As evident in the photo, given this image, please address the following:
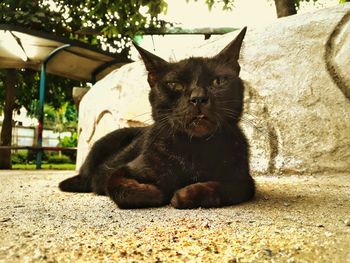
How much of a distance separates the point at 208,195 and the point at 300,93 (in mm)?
1866

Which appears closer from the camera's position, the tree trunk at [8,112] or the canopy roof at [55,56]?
the canopy roof at [55,56]

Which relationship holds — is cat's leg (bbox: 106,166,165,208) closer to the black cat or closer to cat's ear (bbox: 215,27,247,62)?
the black cat

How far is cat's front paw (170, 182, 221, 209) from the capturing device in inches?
68.1

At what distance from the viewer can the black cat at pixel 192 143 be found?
1762 mm

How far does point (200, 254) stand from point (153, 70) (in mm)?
1252

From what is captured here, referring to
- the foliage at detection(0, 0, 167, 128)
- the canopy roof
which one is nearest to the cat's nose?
the foliage at detection(0, 0, 167, 128)

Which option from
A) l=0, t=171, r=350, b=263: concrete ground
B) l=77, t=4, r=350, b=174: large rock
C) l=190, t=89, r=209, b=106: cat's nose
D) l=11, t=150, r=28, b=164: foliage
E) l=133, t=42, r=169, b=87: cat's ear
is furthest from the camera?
l=11, t=150, r=28, b=164: foliage

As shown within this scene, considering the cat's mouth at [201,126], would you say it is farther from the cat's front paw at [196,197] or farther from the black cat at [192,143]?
the cat's front paw at [196,197]

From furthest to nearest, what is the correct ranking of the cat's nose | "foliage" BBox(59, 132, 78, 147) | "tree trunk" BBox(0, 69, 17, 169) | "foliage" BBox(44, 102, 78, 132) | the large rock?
"foliage" BBox(44, 102, 78, 132)
"foliage" BBox(59, 132, 78, 147)
"tree trunk" BBox(0, 69, 17, 169)
the large rock
the cat's nose

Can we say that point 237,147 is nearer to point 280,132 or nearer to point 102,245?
point 102,245

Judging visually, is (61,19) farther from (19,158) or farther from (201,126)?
(201,126)

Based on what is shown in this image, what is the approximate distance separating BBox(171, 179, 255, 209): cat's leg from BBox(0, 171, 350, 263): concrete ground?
0.05m

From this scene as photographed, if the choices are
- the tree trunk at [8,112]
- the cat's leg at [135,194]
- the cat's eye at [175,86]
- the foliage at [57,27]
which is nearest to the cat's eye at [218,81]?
the cat's eye at [175,86]

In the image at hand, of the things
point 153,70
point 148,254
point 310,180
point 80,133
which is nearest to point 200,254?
point 148,254
